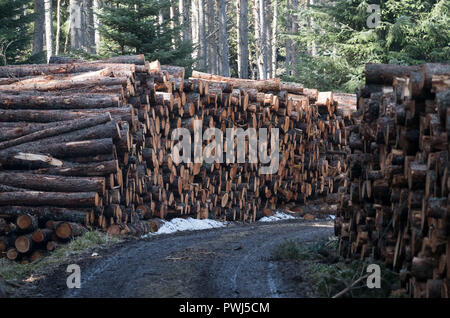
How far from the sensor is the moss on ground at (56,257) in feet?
28.7

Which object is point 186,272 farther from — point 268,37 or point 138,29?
point 268,37

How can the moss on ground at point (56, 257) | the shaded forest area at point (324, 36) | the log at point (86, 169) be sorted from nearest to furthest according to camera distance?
the moss on ground at point (56, 257), the log at point (86, 169), the shaded forest area at point (324, 36)

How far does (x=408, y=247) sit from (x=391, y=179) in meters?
1.09

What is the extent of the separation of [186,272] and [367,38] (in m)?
17.8

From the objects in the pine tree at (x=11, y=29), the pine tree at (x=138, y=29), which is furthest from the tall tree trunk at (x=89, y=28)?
the pine tree at (x=11, y=29)

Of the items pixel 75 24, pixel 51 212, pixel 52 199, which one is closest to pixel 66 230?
pixel 51 212

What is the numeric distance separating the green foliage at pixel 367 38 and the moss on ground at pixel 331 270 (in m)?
13.6

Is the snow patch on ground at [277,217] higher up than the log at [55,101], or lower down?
lower down

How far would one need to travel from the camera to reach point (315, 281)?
7844mm

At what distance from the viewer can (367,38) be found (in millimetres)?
23641

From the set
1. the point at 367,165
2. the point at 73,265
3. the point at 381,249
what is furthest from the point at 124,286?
the point at 367,165

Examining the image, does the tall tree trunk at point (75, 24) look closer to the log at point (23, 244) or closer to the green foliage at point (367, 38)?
the green foliage at point (367, 38)

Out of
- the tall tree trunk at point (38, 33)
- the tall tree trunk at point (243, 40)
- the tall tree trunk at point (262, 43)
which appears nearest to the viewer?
the tall tree trunk at point (38, 33)

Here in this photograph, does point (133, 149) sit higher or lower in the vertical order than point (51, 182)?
higher
